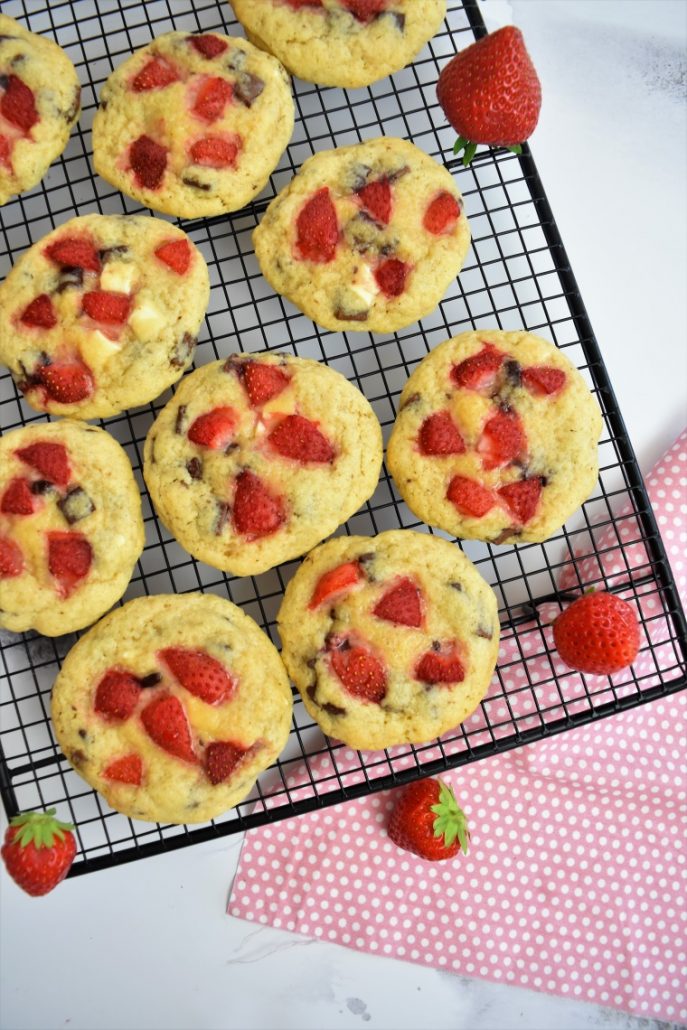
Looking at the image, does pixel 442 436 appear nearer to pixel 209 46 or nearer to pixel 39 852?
pixel 209 46

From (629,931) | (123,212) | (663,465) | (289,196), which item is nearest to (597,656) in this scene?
(663,465)

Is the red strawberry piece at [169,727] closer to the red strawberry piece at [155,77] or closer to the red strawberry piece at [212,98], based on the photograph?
the red strawberry piece at [212,98]

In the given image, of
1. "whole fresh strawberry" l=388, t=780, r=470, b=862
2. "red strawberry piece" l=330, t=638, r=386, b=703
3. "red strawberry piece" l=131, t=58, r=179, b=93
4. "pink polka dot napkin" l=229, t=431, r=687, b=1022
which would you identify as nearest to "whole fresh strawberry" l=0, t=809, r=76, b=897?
"pink polka dot napkin" l=229, t=431, r=687, b=1022

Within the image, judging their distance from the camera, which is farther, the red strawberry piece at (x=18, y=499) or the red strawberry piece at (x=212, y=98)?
the red strawberry piece at (x=212, y=98)

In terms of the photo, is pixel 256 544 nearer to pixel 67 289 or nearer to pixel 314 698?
pixel 314 698

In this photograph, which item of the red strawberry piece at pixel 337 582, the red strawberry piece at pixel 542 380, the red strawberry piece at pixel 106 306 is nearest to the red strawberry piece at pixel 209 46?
the red strawberry piece at pixel 106 306

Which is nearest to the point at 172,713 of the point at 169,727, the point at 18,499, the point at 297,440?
the point at 169,727
